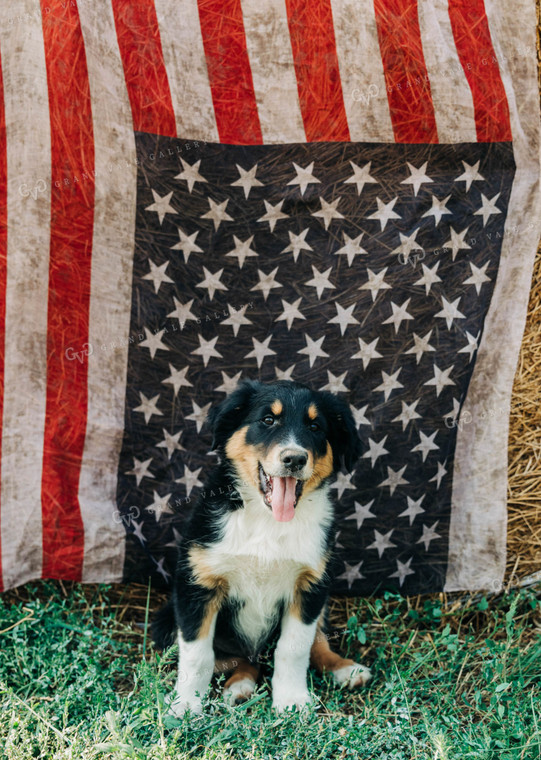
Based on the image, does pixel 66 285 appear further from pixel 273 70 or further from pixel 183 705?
pixel 183 705

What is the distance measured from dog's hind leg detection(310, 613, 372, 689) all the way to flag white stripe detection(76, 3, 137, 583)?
118cm

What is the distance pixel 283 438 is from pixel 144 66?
2.08 m

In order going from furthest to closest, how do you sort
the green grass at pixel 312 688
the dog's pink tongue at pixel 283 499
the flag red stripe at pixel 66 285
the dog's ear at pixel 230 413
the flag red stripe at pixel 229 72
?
the flag red stripe at pixel 229 72, the flag red stripe at pixel 66 285, the dog's ear at pixel 230 413, the dog's pink tongue at pixel 283 499, the green grass at pixel 312 688

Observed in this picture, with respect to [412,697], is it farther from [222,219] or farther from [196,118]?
[196,118]

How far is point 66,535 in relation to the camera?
384 cm

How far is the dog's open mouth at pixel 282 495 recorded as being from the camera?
301 cm

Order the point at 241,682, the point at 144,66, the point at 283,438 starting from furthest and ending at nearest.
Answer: the point at 144,66 < the point at 241,682 < the point at 283,438

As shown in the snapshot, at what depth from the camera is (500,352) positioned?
3.88 meters

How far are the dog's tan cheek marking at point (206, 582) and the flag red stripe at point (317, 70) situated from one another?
2.21m

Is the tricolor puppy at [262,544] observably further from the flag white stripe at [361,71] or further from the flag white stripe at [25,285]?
the flag white stripe at [361,71]

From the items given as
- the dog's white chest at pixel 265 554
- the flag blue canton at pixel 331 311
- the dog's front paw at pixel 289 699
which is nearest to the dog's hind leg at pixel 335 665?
the dog's front paw at pixel 289 699

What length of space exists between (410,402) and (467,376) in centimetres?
34

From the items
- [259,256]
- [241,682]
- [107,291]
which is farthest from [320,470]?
[107,291]

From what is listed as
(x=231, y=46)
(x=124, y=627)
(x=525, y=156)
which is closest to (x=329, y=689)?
(x=124, y=627)
